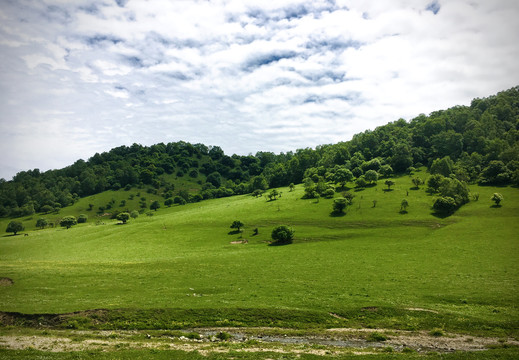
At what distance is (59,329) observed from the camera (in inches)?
1086

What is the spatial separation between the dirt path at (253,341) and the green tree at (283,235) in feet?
149

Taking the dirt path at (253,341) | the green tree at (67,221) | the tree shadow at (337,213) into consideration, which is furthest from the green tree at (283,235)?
the green tree at (67,221)

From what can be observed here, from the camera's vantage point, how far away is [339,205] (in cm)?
9225

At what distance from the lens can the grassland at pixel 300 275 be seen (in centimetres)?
3017

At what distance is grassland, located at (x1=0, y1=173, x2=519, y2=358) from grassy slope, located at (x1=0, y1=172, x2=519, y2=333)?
0.83 ft

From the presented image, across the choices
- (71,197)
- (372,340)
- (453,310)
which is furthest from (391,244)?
(71,197)

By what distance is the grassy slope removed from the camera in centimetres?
3216

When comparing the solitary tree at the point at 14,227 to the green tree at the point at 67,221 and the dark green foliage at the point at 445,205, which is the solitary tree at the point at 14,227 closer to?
the green tree at the point at 67,221

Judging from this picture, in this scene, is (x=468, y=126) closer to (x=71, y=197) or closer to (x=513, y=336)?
(x=513, y=336)

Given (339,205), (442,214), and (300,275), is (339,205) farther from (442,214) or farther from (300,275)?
(300,275)

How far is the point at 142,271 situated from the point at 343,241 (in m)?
51.1

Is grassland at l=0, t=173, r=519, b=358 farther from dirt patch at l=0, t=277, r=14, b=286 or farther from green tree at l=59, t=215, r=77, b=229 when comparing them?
green tree at l=59, t=215, r=77, b=229

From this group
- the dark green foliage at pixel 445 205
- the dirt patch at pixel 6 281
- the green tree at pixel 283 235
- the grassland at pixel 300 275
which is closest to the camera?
the grassland at pixel 300 275

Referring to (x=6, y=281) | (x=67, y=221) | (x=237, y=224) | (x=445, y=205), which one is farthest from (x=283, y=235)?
(x=67, y=221)
